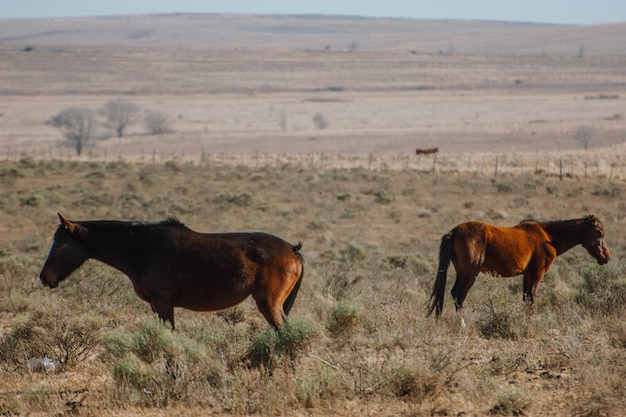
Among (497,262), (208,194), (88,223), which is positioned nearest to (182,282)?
(88,223)

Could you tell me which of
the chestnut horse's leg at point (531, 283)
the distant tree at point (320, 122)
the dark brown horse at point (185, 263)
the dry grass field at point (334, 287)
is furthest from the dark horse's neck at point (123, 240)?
the distant tree at point (320, 122)

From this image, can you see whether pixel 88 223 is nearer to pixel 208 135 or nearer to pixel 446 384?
pixel 446 384

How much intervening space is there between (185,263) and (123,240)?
67cm

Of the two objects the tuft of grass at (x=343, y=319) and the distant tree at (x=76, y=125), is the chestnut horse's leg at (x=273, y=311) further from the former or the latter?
the distant tree at (x=76, y=125)

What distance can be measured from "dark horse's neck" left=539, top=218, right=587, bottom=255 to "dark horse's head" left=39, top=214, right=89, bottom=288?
6219mm

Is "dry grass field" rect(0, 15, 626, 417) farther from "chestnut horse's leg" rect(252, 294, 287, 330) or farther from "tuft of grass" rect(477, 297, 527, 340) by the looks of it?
"chestnut horse's leg" rect(252, 294, 287, 330)

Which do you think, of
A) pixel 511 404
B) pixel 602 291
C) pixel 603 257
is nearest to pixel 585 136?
pixel 603 257

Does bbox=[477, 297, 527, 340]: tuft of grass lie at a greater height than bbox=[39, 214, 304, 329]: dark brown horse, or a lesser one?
lesser

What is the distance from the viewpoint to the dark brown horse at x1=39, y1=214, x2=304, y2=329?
7527 mm

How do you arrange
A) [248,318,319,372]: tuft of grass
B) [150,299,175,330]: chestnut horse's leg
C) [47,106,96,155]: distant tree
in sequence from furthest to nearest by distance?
[47,106,96,155]: distant tree, [150,299,175,330]: chestnut horse's leg, [248,318,319,372]: tuft of grass

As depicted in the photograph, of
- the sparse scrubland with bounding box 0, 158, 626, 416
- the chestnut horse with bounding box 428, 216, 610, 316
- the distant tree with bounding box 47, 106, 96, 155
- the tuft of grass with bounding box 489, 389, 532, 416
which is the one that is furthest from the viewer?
the distant tree with bounding box 47, 106, 96, 155

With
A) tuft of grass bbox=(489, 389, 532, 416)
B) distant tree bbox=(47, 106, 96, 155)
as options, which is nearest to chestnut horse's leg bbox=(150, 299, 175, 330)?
tuft of grass bbox=(489, 389, 532, 416)

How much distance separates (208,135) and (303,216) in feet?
160

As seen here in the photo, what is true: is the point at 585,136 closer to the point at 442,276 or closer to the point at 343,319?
the point at 442,276
